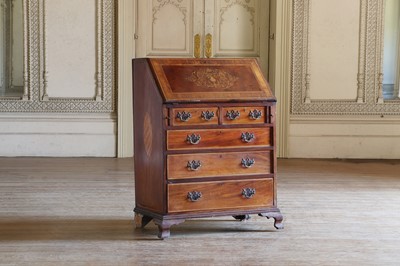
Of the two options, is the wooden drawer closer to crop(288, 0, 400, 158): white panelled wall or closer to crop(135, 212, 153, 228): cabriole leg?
crop(135, 212, 153, 228): cabriole leg

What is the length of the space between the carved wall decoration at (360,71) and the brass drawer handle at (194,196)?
410 cm

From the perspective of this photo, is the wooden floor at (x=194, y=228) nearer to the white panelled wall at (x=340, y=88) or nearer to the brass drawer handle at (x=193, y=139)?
the brass drawer handle at (x=193, y=139)

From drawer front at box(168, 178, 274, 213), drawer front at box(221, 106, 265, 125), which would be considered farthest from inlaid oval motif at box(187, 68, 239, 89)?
drawer front at box(168, 178, 274, 213)

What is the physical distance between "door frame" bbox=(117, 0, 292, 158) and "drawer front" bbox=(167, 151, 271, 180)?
3.78m

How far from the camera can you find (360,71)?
7961mm

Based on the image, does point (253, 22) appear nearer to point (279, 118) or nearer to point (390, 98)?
point (279, 118)

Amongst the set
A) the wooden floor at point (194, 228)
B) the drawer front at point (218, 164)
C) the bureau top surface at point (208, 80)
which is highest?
the bureau top surface at point (208, 80)

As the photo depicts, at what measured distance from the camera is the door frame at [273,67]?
7.82 m

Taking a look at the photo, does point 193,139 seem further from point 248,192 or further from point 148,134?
point 248,192

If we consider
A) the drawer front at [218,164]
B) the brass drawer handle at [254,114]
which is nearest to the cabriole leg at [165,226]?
the drawer front at [218,164]

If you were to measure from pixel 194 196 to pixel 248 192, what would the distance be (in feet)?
1.14

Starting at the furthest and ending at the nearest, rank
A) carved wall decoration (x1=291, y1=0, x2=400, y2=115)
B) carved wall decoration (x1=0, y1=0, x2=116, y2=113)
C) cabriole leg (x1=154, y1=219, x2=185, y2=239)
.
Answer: carved wall decoration (x1=291, y1=0, x2=400, y2=115)
carved wall decoration (x1=0, y1=0, x2=116, y2=113)
cabriole leg (x1=154, y1=219, x2=185, y2=239)

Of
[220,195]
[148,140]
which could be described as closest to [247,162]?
[220,195]

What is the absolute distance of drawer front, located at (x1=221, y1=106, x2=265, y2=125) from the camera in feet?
13.6
